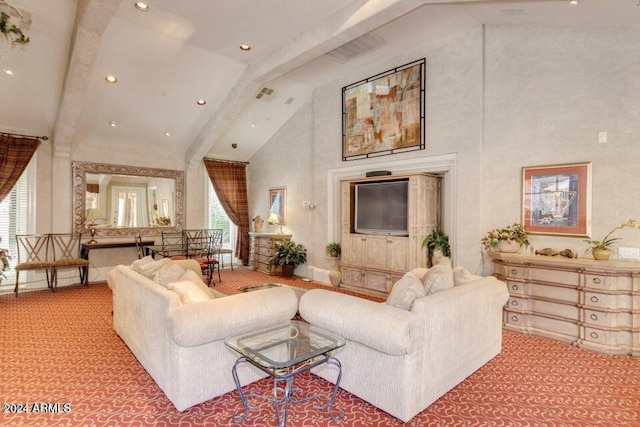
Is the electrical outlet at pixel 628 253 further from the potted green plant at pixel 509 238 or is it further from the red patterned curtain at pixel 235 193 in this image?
the red patterned curtain at pixel 235 193

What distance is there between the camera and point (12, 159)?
5676 mm

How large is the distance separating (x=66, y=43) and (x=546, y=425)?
6.53 metres

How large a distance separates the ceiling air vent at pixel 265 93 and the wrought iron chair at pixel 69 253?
4345mm

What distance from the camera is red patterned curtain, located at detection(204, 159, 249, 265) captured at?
8227mm

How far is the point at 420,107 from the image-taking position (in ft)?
16.8

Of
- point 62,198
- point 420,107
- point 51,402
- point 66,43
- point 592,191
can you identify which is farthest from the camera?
point 62,198

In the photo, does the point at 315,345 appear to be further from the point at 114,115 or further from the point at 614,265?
the point at 114,115

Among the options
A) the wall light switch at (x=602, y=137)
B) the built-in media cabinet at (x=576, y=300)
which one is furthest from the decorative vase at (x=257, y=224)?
the wall light switch at (x=602, y=137)

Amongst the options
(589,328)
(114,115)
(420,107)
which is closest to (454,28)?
(420,107)

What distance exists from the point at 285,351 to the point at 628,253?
3796 mm

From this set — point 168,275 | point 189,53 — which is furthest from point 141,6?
point 168,275

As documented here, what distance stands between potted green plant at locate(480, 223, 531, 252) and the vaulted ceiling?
2.43 meters

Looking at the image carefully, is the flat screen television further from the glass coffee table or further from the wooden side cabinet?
the glass coffee table

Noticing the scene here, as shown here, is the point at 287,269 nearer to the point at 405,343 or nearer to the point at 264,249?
the point at 264,249
